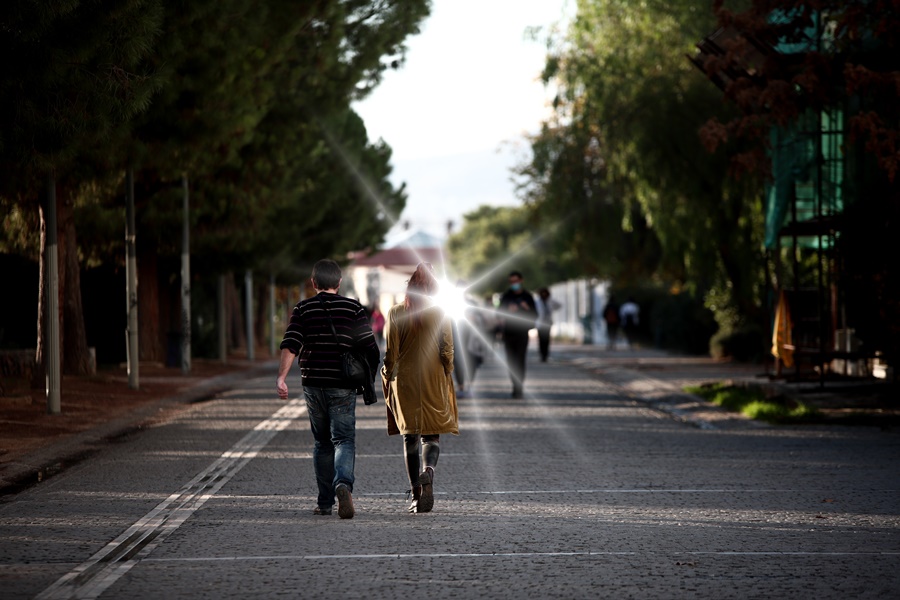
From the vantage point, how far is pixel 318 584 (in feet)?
25.6

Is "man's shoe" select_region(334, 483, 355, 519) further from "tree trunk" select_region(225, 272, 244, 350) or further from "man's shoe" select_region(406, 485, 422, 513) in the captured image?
"tree trunk" select_region(225, 272, 244, 350)

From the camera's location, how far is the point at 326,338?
10.5 meters

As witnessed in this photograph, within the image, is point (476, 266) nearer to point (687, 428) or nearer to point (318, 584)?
point (687, 428)

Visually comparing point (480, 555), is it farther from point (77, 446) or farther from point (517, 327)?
point (517, 327)

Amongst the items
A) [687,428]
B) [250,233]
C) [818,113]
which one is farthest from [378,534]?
[250,233]

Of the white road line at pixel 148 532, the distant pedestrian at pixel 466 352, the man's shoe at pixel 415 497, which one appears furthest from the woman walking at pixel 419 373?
the distant pedestrian at pixel 466 352

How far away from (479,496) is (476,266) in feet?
464

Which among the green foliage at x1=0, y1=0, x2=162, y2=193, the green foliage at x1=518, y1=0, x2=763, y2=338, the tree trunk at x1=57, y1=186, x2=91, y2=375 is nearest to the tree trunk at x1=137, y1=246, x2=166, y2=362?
the tree trunk at x1=57, y1=186, x2=91, y2=375

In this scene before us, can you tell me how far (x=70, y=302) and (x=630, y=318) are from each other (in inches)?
976

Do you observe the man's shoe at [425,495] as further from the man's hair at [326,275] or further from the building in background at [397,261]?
the building in background at [397,261]

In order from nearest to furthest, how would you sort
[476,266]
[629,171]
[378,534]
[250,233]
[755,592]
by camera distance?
[755,592]
[378,534]
[629,171]
[250,233]
[476,266]

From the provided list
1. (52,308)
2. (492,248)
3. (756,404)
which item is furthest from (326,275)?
(492,248)

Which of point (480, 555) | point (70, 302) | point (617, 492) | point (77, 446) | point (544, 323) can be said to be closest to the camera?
point (480, 555)

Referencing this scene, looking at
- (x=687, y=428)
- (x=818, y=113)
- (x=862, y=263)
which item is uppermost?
(x=818, y=113)
